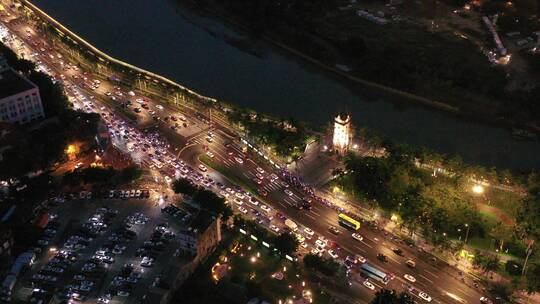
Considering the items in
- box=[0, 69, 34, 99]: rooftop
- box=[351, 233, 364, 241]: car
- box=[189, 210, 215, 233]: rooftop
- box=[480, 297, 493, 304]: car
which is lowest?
box=[351, 233, 364, 241]: car

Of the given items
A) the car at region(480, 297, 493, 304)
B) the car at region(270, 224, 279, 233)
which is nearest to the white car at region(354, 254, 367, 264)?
the car at region(270, 224, 279, 233)

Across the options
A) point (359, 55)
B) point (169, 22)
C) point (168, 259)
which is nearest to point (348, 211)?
point (168, 259)

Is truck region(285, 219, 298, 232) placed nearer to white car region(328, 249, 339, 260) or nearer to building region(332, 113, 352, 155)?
white car region(328, 249, 339, 260)

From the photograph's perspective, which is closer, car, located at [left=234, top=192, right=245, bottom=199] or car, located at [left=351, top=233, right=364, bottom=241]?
car, located at [left=351, top=233, right=364, bottom=241]

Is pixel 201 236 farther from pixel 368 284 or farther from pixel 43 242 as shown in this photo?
pixel 43 242

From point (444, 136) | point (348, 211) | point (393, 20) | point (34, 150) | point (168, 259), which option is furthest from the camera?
point (393, 20)

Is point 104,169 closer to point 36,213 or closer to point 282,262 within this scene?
point 36,213

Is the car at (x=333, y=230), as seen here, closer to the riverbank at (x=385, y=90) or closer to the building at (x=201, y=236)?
the building at (x=201, y=236)
